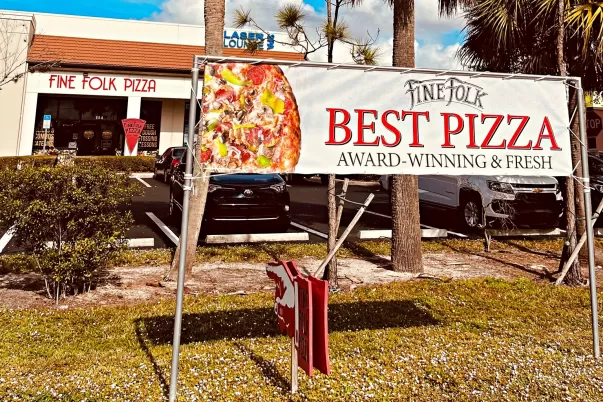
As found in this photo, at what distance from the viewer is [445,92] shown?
4.32 meters

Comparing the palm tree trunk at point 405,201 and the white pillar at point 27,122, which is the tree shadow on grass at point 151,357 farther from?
the white pillar at point 27,122

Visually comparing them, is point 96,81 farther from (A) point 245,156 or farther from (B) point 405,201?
(A) point 245,156

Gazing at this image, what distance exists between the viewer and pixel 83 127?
2669 cm

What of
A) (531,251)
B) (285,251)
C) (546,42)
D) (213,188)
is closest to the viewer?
(285,251)

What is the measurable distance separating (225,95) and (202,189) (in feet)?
9.58

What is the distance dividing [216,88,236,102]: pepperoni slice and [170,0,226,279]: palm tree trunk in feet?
9.37

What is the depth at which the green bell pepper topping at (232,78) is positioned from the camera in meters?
3.81

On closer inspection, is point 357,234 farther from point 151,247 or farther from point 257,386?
point 257,386

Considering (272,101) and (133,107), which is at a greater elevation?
(133,107)

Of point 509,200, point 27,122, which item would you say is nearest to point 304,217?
point 509,200

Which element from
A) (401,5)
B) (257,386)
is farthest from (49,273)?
(401,5)

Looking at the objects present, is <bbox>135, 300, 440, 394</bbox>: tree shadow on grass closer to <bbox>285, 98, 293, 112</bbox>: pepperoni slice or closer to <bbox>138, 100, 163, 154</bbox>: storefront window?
<bbox>285, 98, 293, 112</bbox>: pepperoni slice

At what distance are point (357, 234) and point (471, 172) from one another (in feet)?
21.5

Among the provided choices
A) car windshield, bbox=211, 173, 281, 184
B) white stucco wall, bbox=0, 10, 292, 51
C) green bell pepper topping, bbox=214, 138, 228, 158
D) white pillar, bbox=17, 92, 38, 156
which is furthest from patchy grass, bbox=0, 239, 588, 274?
white stucco wall, bbox=0, 10, 292, 51
